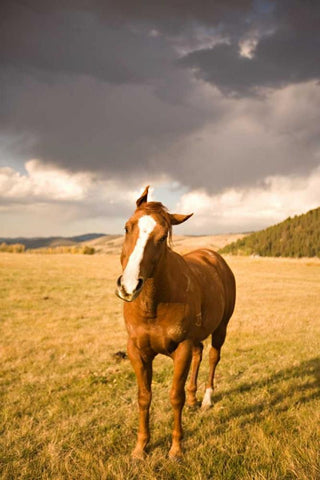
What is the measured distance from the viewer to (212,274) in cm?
565

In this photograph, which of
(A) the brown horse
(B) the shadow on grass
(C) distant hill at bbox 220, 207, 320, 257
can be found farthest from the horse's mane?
(C) distant hill at bbox 220, 207, 320, 257

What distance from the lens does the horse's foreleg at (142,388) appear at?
4.06 m

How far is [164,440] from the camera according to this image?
14.5 ft

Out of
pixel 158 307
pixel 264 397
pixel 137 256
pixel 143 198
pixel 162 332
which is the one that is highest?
pixel 143 198

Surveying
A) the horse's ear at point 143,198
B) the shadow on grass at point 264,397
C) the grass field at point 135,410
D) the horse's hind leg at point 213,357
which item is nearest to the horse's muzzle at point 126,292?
the horse's ear at point 143,198

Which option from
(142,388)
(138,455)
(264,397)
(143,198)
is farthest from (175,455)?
(143,198)

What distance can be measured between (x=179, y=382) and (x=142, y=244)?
2066mm

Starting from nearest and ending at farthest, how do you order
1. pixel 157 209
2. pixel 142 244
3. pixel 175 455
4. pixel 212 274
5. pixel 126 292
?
pixel 126 292, pixel 142 244, pixel 157 209, pixel 175 455, pixel 212 274

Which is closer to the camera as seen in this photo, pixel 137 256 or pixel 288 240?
pixel 137 256

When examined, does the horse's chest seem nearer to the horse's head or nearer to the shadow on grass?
the horse's head

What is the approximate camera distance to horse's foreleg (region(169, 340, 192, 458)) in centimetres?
392

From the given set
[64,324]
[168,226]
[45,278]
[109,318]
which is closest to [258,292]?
[109,318]

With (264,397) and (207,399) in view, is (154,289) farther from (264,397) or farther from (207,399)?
(264,397)

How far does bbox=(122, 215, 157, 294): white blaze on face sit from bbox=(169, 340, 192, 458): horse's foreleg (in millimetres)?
1553
